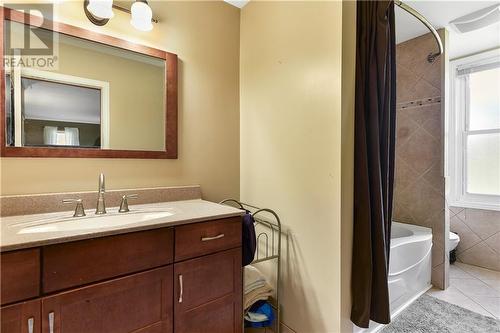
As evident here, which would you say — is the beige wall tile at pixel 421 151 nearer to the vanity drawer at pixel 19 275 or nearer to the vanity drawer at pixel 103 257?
the vanity drawer at pixel 103 257

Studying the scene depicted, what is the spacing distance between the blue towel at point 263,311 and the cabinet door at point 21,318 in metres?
1.07

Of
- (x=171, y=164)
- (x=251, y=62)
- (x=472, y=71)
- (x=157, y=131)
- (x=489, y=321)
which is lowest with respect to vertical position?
(x=489, y=321)

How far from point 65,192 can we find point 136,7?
1127 millimetres

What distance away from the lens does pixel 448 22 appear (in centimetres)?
210

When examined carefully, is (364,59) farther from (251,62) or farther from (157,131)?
(157,131)

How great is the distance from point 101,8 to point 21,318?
147cm

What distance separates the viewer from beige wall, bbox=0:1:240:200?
4.40 feet

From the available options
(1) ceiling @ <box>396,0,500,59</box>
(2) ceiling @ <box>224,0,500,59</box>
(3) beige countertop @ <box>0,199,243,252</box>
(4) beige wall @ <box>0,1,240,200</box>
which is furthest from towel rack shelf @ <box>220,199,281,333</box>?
(1) ceiling @ <box>396,0,500,59</box>

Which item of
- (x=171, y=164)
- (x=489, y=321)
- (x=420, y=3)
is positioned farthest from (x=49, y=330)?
(x=420, y=3)

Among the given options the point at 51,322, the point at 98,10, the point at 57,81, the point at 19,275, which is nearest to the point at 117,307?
the point at 51,322

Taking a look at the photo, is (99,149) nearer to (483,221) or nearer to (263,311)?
(263,311)

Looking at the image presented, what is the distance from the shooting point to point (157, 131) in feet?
5.38

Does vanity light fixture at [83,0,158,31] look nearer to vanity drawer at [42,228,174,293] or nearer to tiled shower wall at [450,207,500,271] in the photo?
vanity drawer at [42,228,174,293]

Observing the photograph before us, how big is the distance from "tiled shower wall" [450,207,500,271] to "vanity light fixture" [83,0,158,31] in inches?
138
